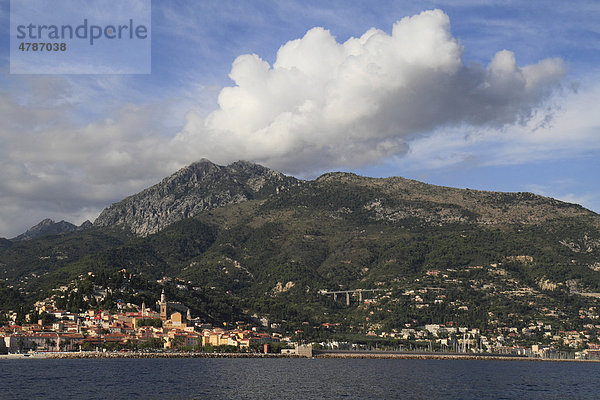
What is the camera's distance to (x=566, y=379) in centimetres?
14788

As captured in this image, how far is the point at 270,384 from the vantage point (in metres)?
114

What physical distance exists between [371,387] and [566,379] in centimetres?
5869

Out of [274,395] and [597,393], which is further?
[597,393]

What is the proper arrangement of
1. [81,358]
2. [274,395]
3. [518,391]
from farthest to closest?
[81,358], [518,391], [274,395]

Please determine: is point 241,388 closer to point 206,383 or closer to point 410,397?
point 206,383

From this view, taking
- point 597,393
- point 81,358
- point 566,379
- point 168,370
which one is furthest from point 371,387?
point 81,358

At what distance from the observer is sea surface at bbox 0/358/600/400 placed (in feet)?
320

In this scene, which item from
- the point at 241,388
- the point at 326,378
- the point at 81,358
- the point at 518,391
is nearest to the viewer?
the point at 241,388

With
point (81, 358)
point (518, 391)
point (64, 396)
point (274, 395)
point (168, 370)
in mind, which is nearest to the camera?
point (64, 396)

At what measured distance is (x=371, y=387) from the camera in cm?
11238

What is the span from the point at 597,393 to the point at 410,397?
38.3 m

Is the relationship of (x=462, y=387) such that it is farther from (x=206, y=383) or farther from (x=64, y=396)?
(x=64, y=396)

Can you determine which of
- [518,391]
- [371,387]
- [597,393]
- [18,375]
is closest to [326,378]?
[371,387]

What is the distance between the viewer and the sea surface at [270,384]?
9756cm
